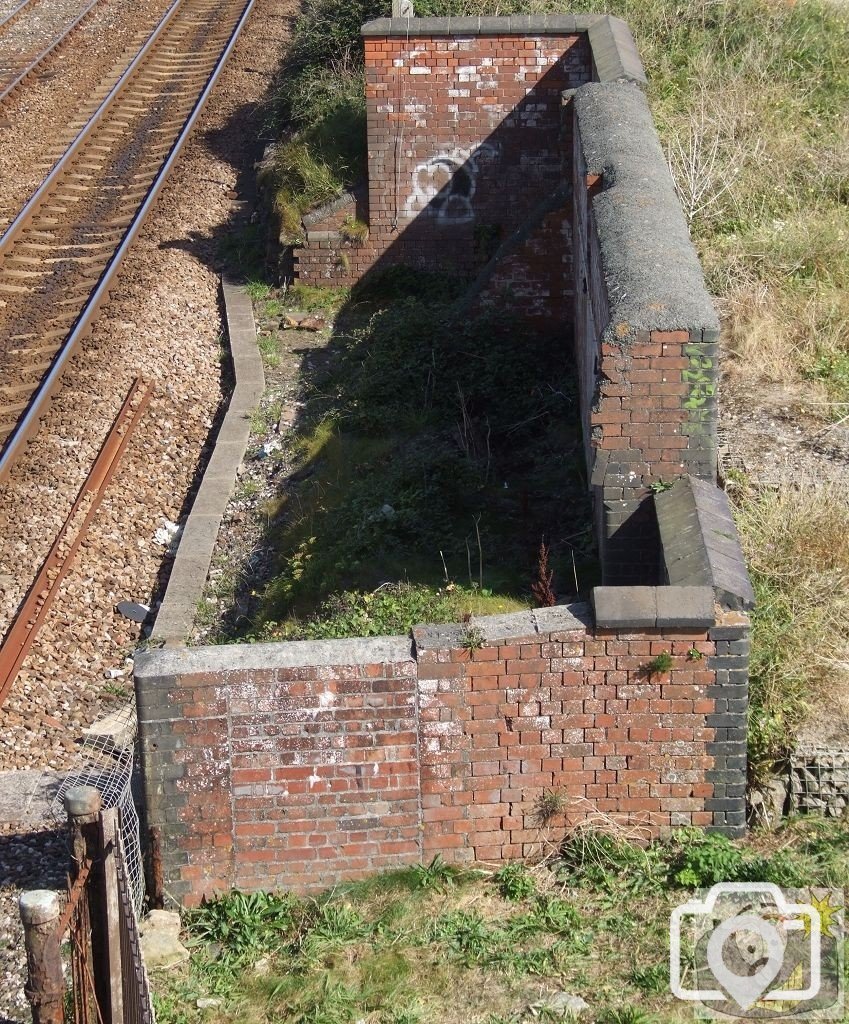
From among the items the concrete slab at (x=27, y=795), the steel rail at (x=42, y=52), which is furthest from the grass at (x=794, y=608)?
the steel rail at (x=42, y=52)

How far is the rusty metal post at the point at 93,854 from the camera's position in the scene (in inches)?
175

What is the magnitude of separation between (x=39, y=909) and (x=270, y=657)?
5.43 feet

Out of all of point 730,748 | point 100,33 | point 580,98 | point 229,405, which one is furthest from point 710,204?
point 100,33

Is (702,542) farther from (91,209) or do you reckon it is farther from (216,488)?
(91,209)

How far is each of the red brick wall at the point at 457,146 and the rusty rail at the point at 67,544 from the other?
3.08 m

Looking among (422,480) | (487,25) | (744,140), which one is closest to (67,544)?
(422,480)

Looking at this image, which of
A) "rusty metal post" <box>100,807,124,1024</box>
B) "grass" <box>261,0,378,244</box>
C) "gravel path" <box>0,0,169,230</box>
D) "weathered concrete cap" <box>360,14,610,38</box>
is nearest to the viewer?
"rusty metal post" <box>100,807,124,1024</box>

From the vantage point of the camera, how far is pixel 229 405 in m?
10.9

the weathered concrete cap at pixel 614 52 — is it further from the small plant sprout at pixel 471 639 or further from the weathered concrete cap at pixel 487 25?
the small plant sprout at pixel 471 639

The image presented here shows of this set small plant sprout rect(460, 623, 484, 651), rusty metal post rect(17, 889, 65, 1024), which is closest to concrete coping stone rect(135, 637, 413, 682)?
small plant sprout rect(460, 623, 484, 651)

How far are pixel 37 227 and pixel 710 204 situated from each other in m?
7.74
